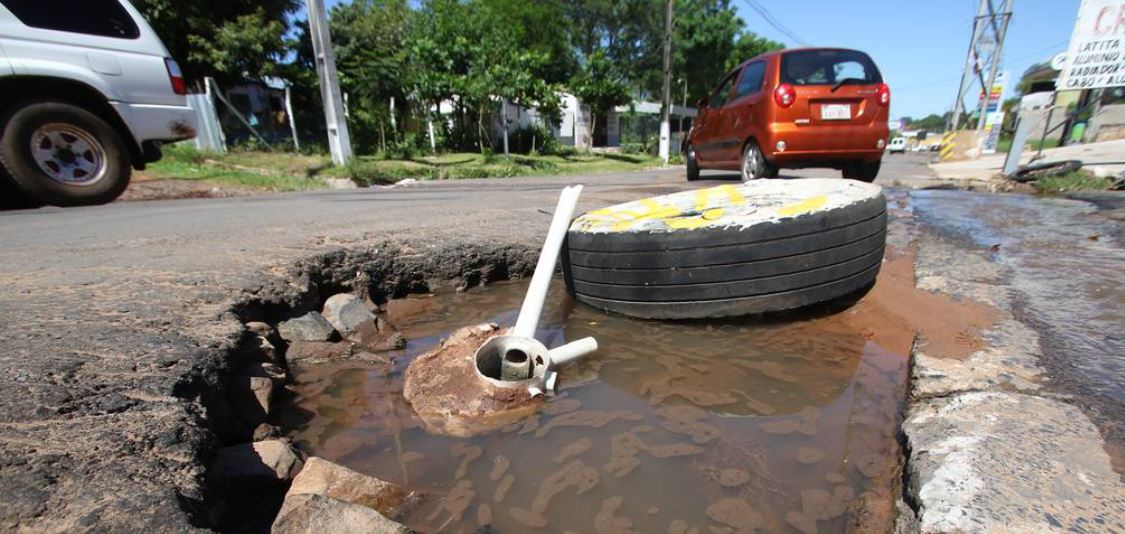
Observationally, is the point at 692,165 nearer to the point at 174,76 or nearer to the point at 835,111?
the point at 835,111

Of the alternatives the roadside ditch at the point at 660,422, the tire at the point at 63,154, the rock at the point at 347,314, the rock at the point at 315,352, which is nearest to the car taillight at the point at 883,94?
the roadside ditch at the point at 660,422

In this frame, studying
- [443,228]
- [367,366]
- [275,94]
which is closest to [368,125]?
[275,94]

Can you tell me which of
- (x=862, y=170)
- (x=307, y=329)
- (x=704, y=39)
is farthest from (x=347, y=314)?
(x=704, y=39)

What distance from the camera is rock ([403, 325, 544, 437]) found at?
1.61m

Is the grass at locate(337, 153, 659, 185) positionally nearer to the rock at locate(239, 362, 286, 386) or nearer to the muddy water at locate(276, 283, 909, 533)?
the rock at locate(239, 362, 286, 386)

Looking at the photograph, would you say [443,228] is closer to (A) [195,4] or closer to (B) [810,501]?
→ (B) [810,501]

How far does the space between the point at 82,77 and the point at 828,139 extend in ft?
21.0

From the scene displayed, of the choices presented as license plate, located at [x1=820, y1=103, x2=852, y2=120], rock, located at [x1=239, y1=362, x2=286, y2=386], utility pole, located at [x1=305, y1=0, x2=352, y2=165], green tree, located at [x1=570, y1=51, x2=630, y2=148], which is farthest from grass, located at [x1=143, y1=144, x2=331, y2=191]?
green tree, located at [x1=570, y1=51, x2=630, y2=148]

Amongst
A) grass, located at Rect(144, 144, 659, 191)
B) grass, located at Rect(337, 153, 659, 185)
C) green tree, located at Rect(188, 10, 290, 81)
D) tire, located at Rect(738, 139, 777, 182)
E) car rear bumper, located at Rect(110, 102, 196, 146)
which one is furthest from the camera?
green tree, located at Rect(188, 10, 290, 81)

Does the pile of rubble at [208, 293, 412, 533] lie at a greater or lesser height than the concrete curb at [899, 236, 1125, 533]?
lesser

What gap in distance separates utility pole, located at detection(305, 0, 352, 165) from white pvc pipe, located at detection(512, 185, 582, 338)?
8.20 meters

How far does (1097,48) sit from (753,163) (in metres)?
6.23

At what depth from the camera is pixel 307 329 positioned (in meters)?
2.18

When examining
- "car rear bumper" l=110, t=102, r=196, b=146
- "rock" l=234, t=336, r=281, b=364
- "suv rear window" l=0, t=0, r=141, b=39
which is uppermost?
"suv rear window" l=0, t=0, r=141, b=39
